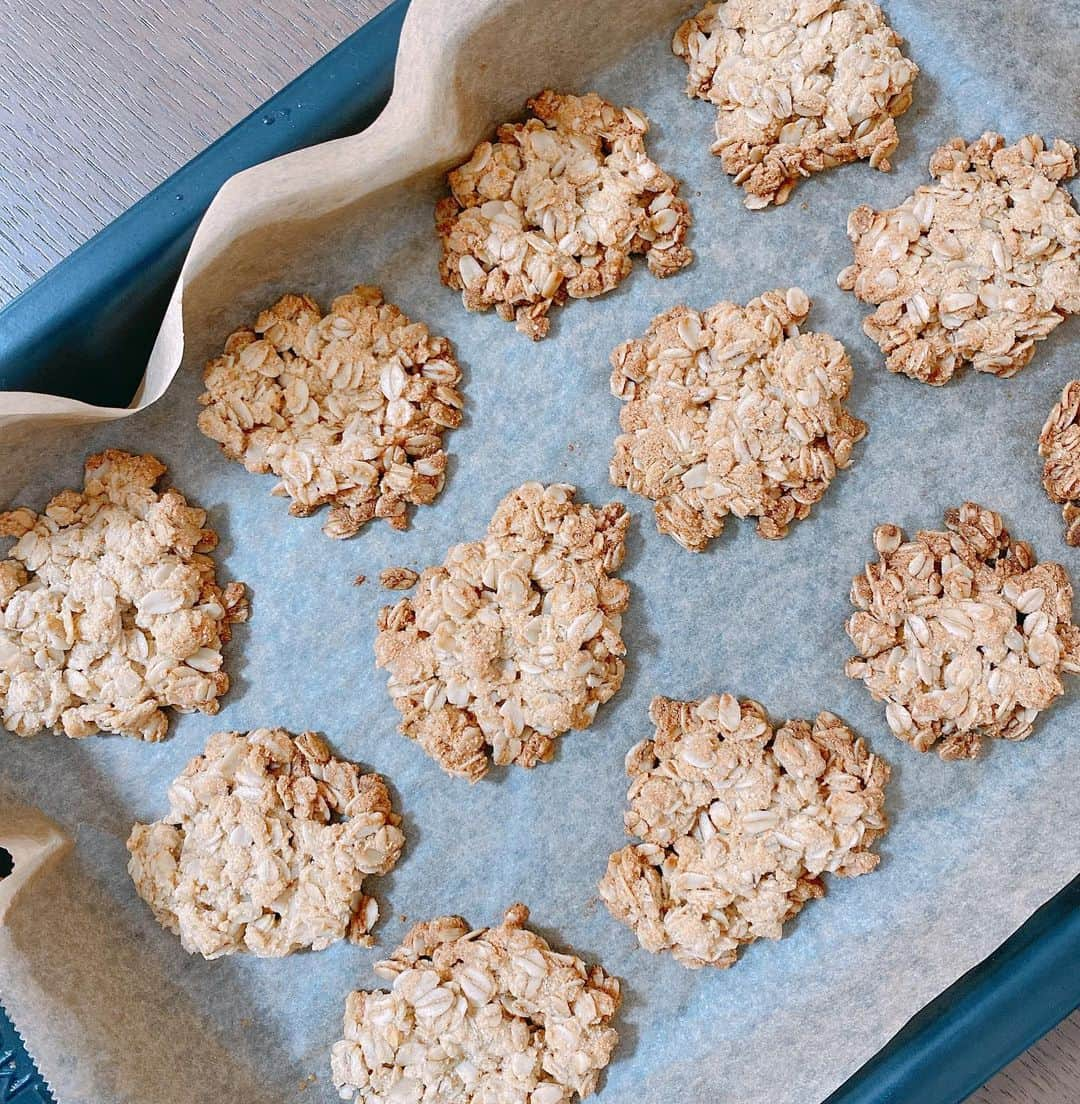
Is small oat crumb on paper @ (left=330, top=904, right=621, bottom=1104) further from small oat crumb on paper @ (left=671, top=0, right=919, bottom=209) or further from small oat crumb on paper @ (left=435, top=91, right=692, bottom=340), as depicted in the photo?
small oat crumb on paper @ (left=671, top=0, right=919, bottom=209)

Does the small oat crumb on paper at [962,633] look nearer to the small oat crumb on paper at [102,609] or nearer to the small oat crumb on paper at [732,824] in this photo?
the small oat crumb on paper at [732,824]

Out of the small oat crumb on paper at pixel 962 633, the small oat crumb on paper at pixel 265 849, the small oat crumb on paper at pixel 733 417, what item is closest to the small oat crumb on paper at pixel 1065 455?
the small oat crumb on paper at pixel 962 633

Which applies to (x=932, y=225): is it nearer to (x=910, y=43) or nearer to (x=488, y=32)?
(x=910, y=43)

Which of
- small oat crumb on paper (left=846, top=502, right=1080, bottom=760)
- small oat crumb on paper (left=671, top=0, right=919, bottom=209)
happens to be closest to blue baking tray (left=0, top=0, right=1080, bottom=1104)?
small oat crumb on paper (left=846, top=502, right=1080, bottom=760)

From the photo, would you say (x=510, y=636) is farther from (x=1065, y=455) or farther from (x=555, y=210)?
(x=1065, y=455)

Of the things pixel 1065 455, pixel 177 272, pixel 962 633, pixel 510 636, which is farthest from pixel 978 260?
pixel 177 272

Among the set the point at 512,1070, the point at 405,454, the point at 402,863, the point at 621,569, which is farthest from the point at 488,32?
the point at 512,1070

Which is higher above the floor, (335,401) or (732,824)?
(335,401)
